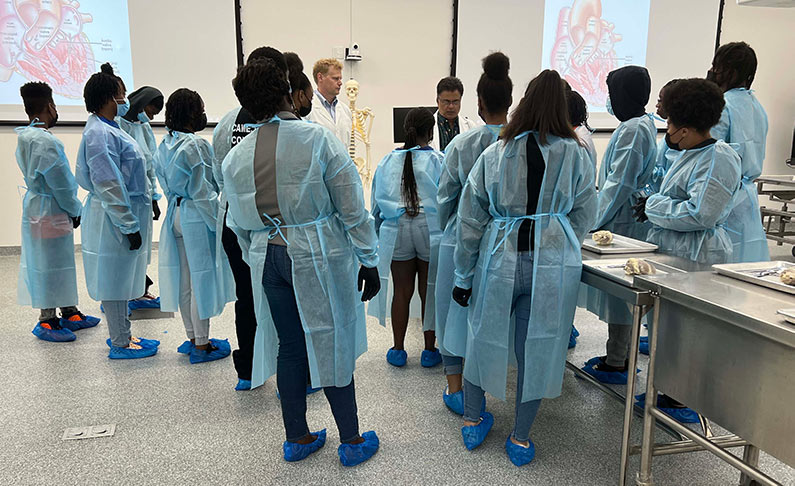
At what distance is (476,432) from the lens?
2184 mm

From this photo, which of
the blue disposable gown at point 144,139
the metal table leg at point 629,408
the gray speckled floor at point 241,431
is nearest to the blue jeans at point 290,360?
the gray speckled floor at point 241,431

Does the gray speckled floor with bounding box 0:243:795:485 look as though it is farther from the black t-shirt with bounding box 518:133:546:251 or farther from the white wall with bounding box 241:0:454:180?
A: the white wall with bounding box 241:0:454:180

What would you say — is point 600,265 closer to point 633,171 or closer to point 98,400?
point 633,171

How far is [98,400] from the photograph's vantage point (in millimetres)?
2564

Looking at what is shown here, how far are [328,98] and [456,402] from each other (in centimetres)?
224

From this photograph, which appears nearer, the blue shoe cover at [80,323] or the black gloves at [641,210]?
the black gloves at [641,210]

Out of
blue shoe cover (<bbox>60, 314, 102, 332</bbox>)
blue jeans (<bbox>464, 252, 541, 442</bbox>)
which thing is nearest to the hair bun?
blue jeans (<bbox>464, 252, 541, 442</bbox>)

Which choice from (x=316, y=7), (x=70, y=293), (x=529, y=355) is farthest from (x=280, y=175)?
(x=316, y=7)

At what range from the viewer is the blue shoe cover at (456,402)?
7.97ft

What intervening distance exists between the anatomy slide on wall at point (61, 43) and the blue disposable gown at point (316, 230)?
4123 millimetres

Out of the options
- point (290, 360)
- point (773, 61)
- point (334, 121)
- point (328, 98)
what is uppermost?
point (773, 61)

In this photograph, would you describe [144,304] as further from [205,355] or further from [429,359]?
[429,359]

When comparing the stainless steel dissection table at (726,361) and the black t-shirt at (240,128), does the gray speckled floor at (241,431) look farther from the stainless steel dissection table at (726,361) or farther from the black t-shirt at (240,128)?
the black t-shirt at (240,128)

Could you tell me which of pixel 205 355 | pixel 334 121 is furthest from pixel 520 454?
pixel 334 121
